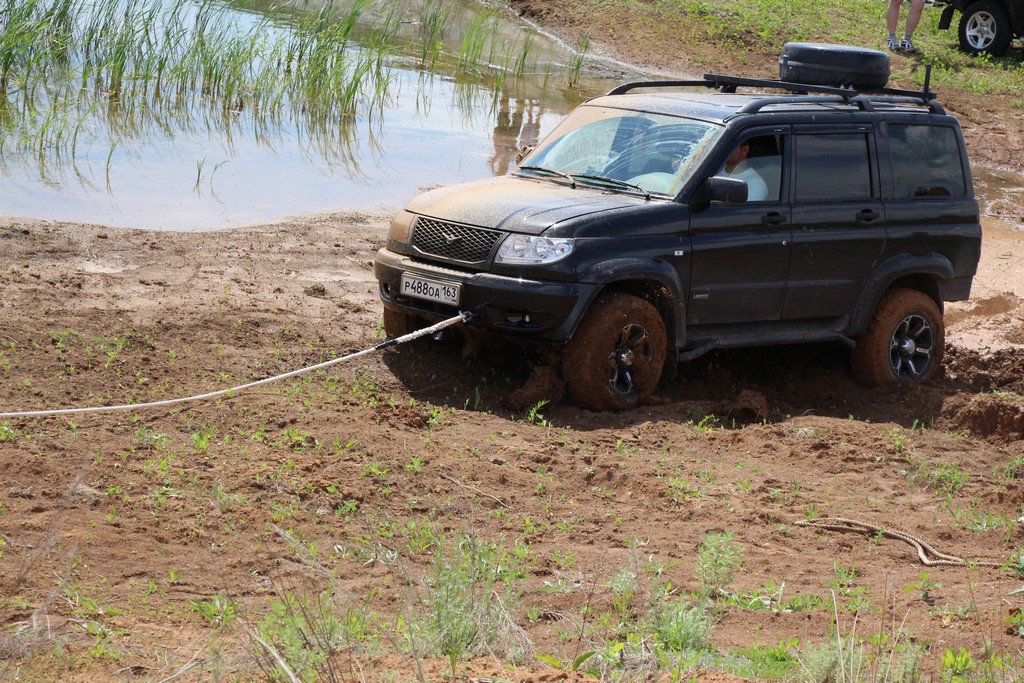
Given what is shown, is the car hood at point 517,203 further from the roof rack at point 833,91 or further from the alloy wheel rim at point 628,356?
the roof rack at point 833,91

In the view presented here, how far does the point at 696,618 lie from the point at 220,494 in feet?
6.84

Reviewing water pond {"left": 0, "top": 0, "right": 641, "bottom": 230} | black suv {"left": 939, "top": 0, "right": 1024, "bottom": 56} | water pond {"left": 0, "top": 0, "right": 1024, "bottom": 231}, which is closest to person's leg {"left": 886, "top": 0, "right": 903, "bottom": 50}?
black suv {"left": 939, "top": 0, "right": 1024, "bottom": 56}

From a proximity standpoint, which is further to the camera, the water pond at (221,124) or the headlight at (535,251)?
the water pond at (221,124)

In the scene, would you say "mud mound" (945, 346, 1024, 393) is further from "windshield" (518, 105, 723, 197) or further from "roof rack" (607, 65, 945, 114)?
"windshield" (518, 105, 723, 197)

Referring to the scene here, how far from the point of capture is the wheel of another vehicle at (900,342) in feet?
28.3

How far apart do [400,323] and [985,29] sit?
1805 cm

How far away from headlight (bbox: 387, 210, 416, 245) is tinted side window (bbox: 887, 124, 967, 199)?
11.1 ft

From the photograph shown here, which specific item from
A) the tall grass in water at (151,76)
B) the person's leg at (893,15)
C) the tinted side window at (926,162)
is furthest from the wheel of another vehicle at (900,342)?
the person's leg at (893,15)

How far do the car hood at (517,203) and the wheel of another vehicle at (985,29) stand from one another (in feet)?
55.7

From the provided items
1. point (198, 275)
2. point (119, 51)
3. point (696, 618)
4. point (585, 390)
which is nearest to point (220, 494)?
point (696, 618)

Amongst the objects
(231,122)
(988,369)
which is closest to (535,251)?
(988,369)

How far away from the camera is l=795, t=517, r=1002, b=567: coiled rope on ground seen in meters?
5.32

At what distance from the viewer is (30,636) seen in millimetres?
3742

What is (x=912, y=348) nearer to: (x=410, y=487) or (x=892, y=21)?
(x=410, y=487)
